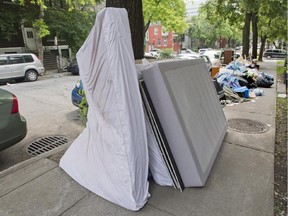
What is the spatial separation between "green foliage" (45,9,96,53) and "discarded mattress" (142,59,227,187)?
53.8 ft

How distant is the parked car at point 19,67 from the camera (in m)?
11.9

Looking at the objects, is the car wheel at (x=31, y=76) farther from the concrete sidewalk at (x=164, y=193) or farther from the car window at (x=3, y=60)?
the concrete sidewalk at (x=164, y=193)

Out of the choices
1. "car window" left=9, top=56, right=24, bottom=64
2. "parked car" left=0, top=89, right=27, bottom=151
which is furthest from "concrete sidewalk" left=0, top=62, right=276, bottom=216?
"car window" left=9, top=56, right=24, bottom=64

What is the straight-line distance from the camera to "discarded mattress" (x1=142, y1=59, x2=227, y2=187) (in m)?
2.37

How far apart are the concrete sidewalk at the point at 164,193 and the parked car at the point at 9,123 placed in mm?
416

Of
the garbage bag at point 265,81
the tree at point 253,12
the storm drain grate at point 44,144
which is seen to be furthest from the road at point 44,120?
the tree at point 253,12

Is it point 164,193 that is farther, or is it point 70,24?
point 70,24

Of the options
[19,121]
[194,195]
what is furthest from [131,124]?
[19,121]

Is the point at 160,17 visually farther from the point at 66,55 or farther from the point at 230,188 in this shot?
the point at 230,188

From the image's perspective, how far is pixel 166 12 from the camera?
63.8 ft

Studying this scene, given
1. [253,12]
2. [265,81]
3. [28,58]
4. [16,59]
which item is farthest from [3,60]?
[253,12]

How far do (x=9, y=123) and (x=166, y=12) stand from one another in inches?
743

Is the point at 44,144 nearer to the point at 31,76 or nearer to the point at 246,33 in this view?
the point at 31,76

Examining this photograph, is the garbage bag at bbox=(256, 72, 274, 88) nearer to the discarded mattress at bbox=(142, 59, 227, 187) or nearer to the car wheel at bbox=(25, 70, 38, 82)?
the discarded mattress at bbox=(142, 59, 227, 187)
